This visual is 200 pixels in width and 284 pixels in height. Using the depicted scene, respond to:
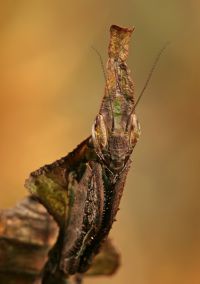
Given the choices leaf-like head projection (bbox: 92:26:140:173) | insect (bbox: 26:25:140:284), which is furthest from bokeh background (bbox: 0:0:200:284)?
leaf-like head projection (bbox: 92:26:140:173)

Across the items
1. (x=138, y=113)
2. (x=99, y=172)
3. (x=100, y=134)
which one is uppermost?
(x=138, y=113)

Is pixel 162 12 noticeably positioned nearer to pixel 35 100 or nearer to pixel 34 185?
pixel 35 100

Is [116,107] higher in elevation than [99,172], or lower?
higher

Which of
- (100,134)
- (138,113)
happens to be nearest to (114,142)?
(100,134)

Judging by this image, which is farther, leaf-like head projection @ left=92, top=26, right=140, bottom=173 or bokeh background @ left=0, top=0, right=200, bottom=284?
bokeh background @ left=0, top=0, right=200, bottom=284

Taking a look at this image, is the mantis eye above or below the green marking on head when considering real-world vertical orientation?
below

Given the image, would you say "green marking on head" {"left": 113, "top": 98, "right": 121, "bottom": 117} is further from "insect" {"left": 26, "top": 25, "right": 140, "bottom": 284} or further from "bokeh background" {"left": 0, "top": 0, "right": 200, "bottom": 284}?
"bokeh background" {"left": 0, "top": 0, "right": 200, "bottom": 284}

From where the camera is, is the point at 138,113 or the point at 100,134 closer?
the point at 100,134

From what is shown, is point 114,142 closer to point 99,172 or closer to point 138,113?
point 99,172
